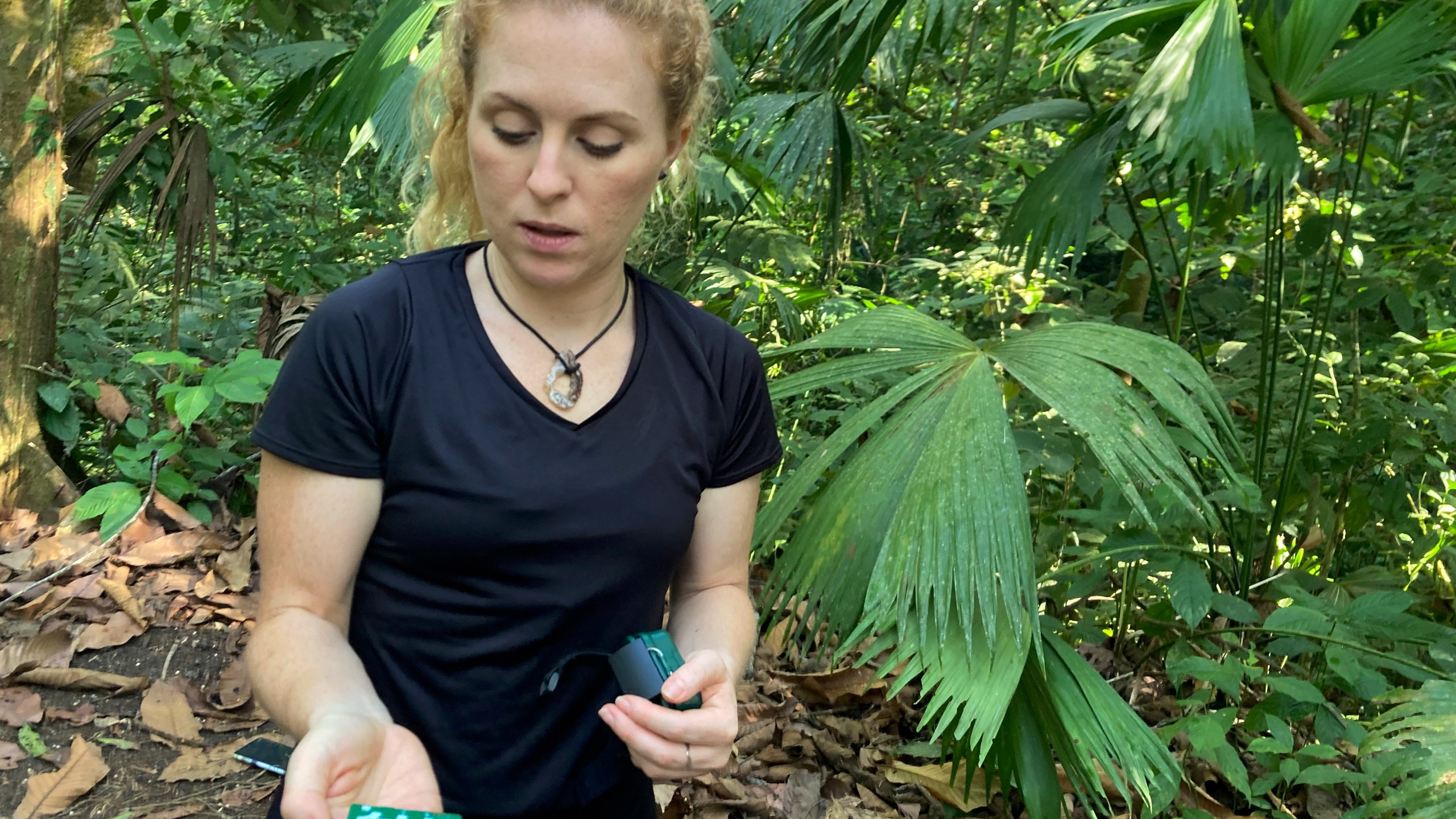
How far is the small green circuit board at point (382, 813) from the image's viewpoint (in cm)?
80

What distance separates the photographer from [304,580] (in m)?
1.02

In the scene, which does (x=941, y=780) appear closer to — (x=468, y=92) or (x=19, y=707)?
(x=468, y=92)

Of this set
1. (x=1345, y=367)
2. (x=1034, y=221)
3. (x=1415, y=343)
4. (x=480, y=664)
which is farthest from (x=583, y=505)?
(x=1345, y=367)

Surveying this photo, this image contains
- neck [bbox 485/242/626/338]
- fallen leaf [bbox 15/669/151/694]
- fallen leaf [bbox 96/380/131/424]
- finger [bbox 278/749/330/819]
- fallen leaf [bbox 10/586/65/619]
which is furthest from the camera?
fallen leaf [bbox 96/380/131/424]

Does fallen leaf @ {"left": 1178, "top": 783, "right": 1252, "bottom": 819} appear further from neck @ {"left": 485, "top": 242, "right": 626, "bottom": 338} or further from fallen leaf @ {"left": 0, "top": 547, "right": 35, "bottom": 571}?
fallen leaf @ {"left": 0, "top": 547, "right": 35, "bottom": 571}

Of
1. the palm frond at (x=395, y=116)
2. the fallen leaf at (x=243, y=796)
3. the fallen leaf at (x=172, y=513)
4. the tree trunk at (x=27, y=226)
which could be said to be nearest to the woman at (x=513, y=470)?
the palm frond at (x=395, y=116)

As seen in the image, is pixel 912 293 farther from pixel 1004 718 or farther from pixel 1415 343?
pixel 1004 718

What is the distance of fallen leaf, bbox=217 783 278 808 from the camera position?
83.0 inches

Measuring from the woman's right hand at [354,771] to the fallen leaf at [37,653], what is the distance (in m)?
1.93

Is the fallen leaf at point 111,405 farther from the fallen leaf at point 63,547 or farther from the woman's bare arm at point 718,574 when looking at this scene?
the woman's bare arm at point 718,574

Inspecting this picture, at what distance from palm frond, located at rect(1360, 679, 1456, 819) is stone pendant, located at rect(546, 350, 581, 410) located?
1087 millimetres

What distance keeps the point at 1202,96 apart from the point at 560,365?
3.54ft

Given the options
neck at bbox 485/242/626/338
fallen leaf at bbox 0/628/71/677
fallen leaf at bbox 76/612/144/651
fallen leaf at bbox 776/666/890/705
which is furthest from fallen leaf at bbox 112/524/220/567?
neck at bbox 485/242/626/338

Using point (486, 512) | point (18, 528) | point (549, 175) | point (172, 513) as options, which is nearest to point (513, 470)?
point (486, 512)
